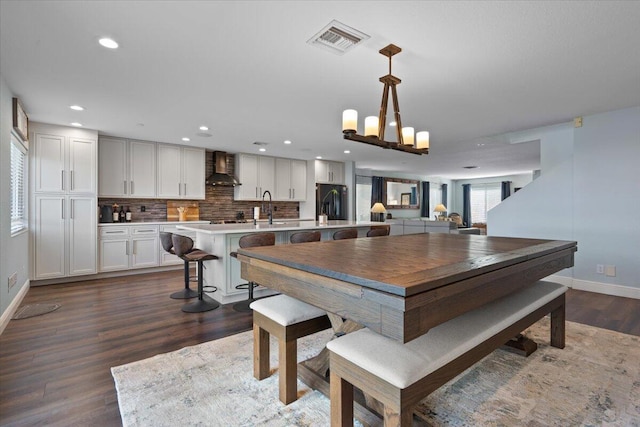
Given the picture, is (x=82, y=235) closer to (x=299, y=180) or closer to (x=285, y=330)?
(x=299, y=180)

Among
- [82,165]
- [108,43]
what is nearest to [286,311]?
[108,43]

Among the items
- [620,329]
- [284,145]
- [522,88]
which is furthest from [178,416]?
[284,145]

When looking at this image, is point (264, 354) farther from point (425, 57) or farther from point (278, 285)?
point (425, 57)

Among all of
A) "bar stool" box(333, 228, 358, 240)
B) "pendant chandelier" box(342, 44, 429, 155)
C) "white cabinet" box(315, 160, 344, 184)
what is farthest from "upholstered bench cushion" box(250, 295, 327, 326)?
"white cabinet" box(315, 160, 344, 184)

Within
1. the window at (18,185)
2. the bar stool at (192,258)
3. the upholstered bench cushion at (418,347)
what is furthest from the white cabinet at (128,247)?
Answer: the upholstered bench cushion at (418,347)

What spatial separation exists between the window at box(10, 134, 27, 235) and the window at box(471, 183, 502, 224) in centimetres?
1290

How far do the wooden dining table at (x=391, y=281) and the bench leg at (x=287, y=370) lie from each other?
0.63 ft

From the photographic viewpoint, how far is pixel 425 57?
2557 mm

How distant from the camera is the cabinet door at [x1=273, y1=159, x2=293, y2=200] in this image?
738 centimetres

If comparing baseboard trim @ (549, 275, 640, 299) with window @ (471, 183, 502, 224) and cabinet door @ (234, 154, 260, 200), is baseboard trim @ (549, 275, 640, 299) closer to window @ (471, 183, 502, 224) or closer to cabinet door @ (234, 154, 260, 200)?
cabinet door @ (234, 154, 260, 200)

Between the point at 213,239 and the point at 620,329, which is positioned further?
the point at 213,239

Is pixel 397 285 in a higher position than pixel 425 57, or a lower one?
lower

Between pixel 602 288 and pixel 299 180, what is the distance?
583 centimetres

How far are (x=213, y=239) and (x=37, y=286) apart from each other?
290 centimetres
